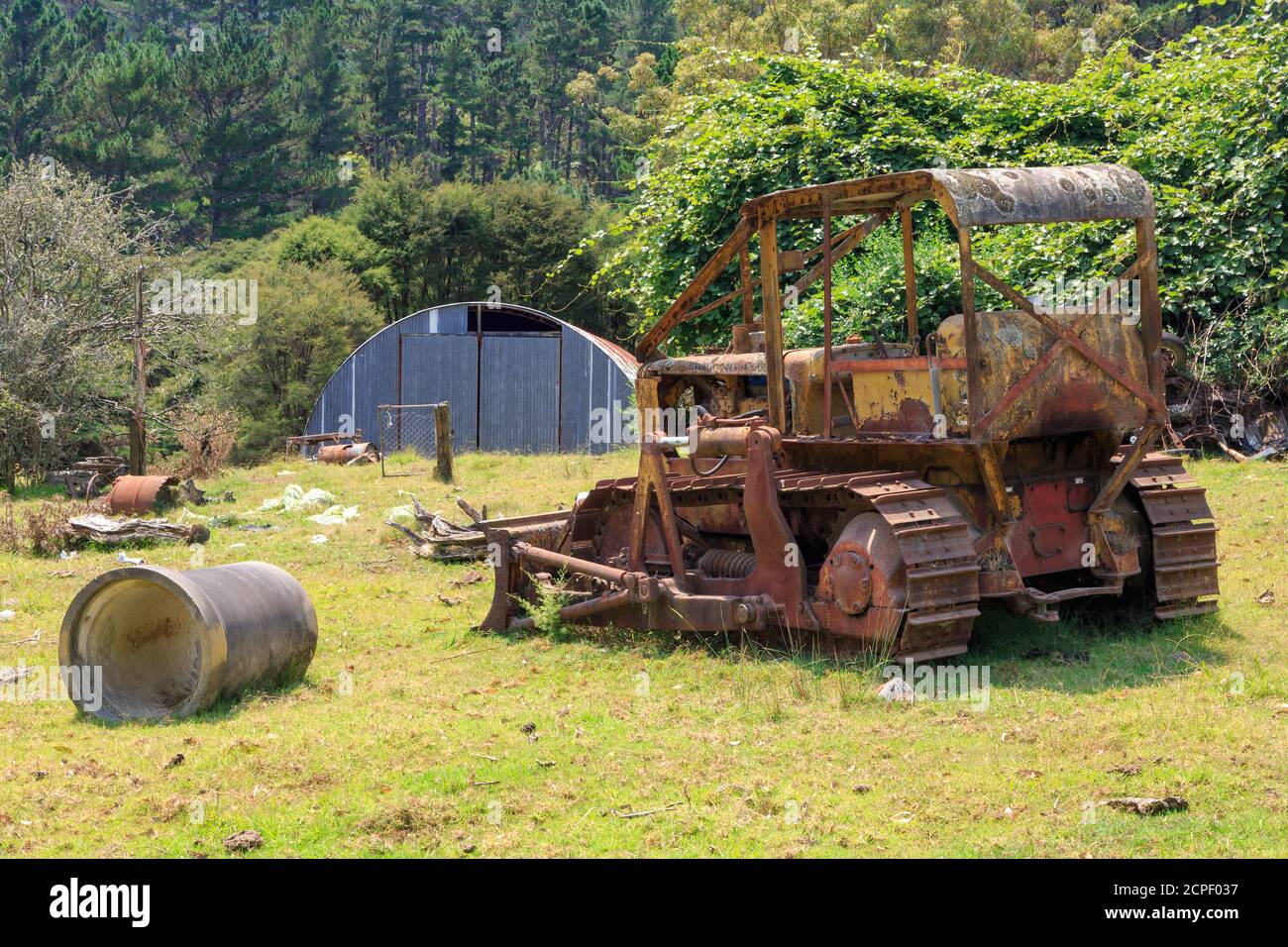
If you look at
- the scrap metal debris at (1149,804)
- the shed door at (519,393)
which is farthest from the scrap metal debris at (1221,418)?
the shed door at (519,393)

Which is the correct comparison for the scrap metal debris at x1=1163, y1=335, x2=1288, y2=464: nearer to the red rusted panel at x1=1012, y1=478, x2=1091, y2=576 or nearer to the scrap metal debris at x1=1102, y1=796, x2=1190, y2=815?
the red rusted panel at x1=1012, y1=478, x2=1091, y2=576

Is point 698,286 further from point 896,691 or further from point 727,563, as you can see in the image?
point 896,691

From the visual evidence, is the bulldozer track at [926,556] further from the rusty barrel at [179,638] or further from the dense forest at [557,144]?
the dense forest at [557,144]

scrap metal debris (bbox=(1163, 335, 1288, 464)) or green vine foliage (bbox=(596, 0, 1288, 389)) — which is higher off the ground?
green vine foliage (bbox=(596, 0, 1288, 389))

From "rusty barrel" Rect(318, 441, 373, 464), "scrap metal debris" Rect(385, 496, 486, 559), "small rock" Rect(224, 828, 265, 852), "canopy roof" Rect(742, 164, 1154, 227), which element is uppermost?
"canopy roof" Rect(742, 164, 1154, 227)

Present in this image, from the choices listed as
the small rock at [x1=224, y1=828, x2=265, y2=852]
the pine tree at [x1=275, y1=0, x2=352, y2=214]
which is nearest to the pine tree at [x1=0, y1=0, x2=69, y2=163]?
the pine tree at [x1=275, y1=0, x2=352, y2=214]

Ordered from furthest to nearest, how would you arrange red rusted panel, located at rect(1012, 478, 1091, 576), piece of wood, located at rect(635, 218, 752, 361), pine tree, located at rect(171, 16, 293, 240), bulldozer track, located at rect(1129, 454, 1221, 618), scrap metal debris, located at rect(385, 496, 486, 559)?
pine tree, located at rect(171, 16, 293, 240) < scrap metal debris, located at rect(385, 496, 486, 559) < piece of wood, located at rect(635, 218, 752, 361) < bulldozer track, located at rect(1129, 454, 1221, 618) < red rusted panel, located at rect(1012, 478, 1091, 576)

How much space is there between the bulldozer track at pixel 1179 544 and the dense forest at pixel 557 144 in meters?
7.68

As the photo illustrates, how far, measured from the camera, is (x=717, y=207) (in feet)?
66.1

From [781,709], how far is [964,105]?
14.7m

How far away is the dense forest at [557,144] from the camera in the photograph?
17766mm

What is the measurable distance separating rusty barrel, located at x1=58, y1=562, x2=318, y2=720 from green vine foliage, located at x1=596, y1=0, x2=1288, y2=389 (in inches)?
390

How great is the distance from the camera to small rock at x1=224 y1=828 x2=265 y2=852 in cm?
614

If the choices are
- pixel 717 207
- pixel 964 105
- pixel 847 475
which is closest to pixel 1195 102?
pixel 964 105
